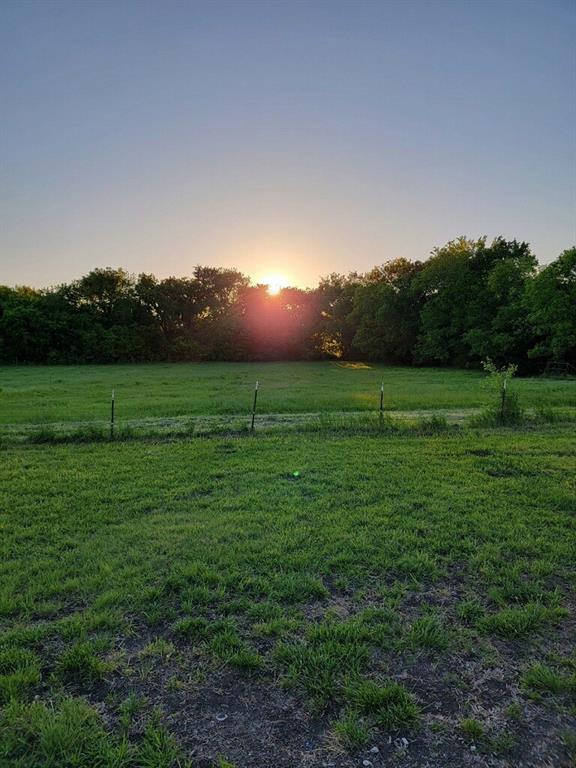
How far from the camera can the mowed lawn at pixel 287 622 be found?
277cm

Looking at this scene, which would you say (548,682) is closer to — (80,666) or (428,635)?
(428,635)

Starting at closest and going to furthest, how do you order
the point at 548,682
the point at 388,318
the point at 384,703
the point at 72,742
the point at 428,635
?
the point at 72,742 < the point at 384,703 < the point at 548,682 < the point at 428,635 < the point at 388,318

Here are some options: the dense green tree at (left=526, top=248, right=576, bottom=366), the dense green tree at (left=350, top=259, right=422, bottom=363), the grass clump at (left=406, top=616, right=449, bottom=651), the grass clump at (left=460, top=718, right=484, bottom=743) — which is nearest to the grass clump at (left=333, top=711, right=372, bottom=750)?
the grass clump at (left=460, top=718, right=484, bottom=743)

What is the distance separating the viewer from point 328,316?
61625 mm

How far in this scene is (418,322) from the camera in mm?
52062

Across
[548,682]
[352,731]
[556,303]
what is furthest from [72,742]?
[556,303]

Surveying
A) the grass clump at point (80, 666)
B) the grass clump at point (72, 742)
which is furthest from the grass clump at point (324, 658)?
the grass clump at point (80, 666)

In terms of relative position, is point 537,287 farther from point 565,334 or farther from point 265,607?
point 265,607

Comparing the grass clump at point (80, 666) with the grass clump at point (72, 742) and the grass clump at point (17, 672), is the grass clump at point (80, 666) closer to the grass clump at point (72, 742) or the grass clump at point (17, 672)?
the grass clump at point (17, 672)

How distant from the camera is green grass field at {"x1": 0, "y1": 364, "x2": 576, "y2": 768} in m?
2.76

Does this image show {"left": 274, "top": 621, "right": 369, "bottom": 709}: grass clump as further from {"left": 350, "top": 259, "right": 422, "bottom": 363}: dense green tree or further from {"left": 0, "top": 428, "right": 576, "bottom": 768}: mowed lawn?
{"left": 350, "top": 259, "right": 422, "bottom": 363}: dense green tree

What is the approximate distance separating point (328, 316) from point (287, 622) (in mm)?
59186

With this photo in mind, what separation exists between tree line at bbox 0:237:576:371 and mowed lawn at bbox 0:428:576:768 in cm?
3505

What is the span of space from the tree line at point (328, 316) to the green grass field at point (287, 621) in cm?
3495
